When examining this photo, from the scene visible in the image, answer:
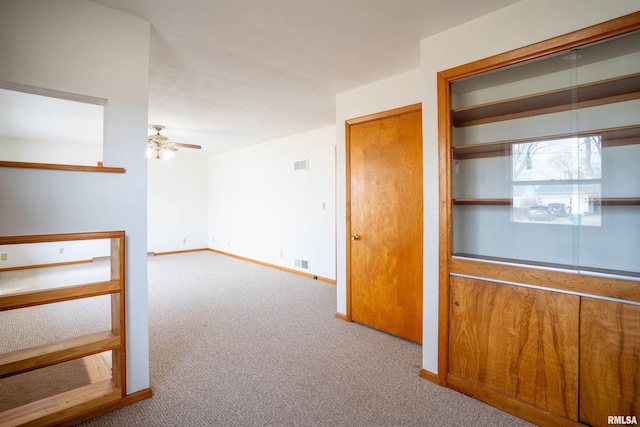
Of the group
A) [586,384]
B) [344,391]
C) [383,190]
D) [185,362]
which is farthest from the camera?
[383,190]

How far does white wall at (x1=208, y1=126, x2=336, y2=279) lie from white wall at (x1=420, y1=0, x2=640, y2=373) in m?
2.61

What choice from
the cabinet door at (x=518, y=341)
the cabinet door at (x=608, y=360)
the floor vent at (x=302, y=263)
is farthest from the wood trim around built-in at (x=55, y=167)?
the floor vent at (x=302, y=263)

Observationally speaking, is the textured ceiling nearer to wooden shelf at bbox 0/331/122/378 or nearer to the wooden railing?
the wooden railing

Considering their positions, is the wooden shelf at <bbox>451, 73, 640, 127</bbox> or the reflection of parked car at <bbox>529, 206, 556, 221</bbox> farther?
the reflection of parked car at <bbox>529, 206, 556, 221</bbox>

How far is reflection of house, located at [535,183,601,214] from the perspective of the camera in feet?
5.95

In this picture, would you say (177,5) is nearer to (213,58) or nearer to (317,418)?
(213,58)

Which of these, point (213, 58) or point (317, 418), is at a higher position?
point (213, 58)

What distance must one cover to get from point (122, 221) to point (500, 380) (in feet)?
8.71

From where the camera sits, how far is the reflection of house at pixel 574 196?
1812 mm

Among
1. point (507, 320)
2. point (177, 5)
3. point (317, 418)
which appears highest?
point (177, 5)

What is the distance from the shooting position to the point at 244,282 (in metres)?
4.93

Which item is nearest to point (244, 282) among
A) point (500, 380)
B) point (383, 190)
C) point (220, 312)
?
point (220, 312)

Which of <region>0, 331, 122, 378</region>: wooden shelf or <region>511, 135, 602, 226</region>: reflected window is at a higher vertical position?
<region>511, 135, 602, 226</region>: reflected window

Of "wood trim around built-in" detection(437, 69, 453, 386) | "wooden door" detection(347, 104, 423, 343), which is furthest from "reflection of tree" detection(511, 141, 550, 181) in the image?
"wooden door" detection(347, 104, 423, 343)
